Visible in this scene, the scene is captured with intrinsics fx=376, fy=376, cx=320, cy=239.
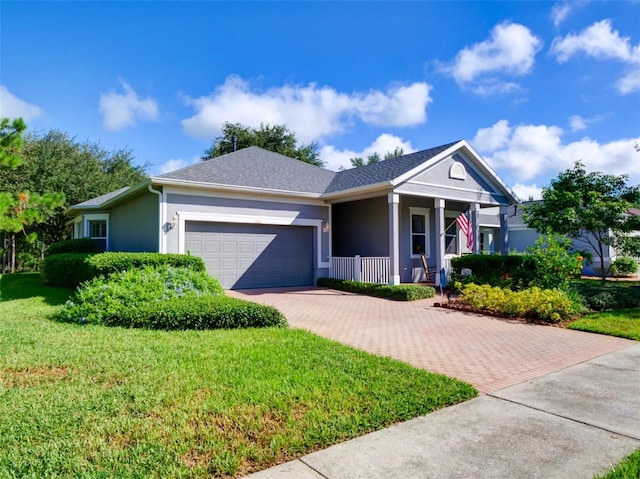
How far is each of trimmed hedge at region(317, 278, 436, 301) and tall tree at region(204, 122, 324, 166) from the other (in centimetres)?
2284

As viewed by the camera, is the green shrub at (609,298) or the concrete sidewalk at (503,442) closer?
the concrete sidewalk at (503,442)

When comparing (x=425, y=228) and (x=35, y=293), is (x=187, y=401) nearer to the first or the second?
(x=35, y=293)

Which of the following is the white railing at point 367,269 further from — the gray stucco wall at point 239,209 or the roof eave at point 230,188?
the roof eave at point 230,188

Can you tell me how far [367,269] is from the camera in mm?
13328

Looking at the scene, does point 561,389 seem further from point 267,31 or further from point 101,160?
point 101,160

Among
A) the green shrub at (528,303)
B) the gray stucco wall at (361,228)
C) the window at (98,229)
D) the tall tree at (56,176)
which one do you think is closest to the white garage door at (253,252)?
the gray stucco wall at (361,228)

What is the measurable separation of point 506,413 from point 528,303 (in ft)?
19.8

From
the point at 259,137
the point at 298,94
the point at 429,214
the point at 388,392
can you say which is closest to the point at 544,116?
the point at 429,214

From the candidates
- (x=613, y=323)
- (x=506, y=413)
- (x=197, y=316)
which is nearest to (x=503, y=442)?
(x=506, y=413)

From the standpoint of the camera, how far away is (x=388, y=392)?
396 cm

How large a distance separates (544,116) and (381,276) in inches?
373

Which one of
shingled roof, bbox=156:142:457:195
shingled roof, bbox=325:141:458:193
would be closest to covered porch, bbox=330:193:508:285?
shingled roof, bbox=325:141:458:193

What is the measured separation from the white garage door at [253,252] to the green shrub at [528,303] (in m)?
6.34

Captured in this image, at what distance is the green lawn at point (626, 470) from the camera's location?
2582mm
